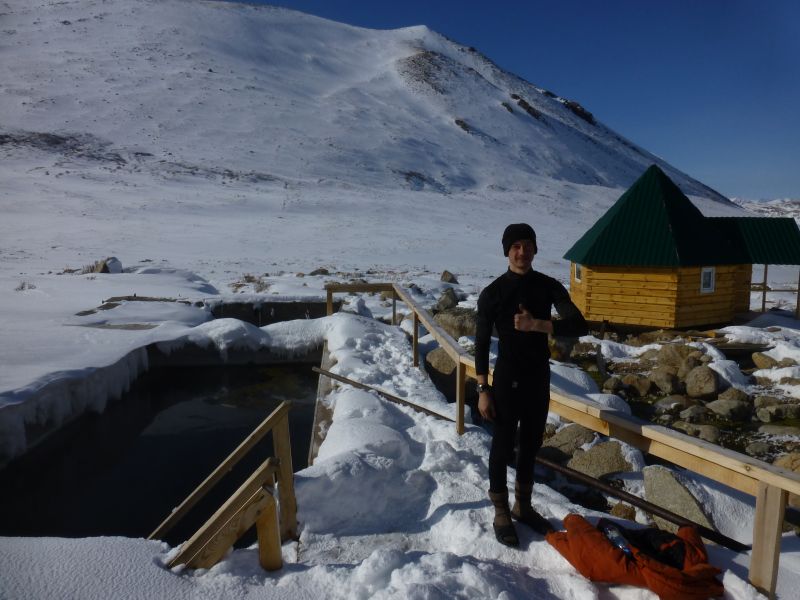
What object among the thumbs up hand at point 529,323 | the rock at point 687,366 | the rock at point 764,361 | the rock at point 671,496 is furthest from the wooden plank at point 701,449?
the rock at point 764,361

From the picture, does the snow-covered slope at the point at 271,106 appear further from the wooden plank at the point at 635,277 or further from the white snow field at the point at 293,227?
the wooden plank at the point at 635,277

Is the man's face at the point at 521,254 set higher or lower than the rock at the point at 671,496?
higher

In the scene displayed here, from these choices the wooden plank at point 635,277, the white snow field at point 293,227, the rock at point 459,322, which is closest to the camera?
the white snow field at point 293,227

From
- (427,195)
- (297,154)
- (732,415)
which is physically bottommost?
(732,415)

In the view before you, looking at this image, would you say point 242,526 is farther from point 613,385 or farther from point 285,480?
point 613,385

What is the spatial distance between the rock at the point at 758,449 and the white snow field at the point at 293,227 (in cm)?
206

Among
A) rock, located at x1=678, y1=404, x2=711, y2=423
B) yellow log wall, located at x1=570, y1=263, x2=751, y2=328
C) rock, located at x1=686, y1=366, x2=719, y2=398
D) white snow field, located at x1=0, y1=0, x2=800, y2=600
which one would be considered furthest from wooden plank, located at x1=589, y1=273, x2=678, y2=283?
rock, located at x1=678, y1=404, x2=711, y2=423

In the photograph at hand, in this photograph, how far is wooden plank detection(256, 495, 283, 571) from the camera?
2709 mm

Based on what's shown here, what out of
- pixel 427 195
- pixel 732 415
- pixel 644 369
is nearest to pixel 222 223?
pixel 427 195

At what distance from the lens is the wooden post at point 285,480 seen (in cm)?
325

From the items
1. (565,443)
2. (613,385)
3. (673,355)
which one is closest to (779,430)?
(613,385)

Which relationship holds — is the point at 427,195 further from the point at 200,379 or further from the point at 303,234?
the point at 200,379

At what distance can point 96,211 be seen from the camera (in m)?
30.1

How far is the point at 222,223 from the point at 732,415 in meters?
27.7
